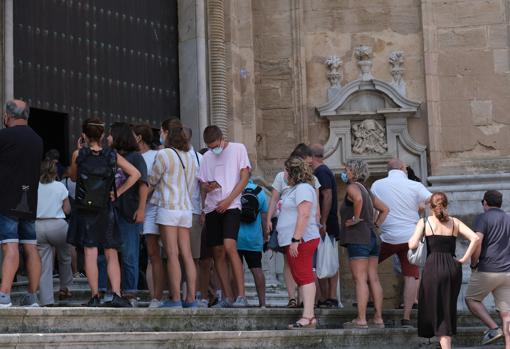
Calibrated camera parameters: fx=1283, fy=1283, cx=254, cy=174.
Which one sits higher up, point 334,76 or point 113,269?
point 334,76

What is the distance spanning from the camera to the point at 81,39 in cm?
1536

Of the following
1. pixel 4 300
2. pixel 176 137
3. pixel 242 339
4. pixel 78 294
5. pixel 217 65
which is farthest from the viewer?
pixel 217 65

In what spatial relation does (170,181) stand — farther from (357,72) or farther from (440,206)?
(357,72)

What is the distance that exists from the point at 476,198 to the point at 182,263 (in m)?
6.36

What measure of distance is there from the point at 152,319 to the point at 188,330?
0.39 meters

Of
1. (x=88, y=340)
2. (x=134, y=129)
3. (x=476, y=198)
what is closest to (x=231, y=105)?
(x=476, y=198)

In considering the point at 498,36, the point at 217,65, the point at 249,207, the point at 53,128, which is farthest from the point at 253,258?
the point at 498,36

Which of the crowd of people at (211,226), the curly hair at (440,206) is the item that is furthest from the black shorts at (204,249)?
the curly hair at (440,206)

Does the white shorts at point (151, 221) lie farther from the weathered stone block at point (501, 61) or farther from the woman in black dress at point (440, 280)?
the weathered stone block at point (501, 61)

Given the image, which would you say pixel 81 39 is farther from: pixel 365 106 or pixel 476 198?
pixel 476 198

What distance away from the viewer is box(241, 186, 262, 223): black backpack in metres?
11.9

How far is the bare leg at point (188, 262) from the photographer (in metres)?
10.7

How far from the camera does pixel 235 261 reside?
1120 cm

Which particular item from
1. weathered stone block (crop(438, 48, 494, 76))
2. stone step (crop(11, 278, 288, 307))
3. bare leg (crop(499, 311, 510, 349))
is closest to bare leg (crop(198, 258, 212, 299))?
stone step (crop(11, 278, 288, 307))
